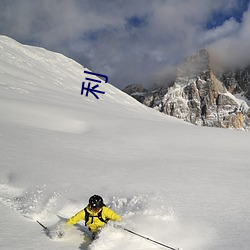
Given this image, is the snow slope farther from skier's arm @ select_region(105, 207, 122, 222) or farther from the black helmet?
the black helmet

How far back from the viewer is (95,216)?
231 inches

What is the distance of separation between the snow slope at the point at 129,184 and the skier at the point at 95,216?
0.82 ft

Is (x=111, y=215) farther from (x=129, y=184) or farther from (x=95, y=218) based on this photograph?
(x=129, y=184)

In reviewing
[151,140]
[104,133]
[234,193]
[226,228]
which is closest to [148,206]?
[226,228]

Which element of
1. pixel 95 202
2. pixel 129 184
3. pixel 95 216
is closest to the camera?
pixel 95 202

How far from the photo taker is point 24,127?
14344 millimetres

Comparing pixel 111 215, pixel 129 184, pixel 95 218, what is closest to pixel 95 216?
pixel 95 218

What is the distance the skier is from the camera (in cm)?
575

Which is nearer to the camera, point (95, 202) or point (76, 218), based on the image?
point (95, 202)

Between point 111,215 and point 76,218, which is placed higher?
point 111,215

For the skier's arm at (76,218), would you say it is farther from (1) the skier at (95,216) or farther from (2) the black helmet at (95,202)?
(2) the black helmet at (95,202)

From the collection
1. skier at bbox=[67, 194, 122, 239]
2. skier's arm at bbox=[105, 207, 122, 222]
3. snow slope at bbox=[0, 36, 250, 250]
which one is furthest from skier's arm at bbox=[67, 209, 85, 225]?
skier's arm at bbox=[105, 207, 122, 222]

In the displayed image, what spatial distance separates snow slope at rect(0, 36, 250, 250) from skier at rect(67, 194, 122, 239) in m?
0.25

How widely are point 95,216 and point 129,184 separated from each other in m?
2.35
